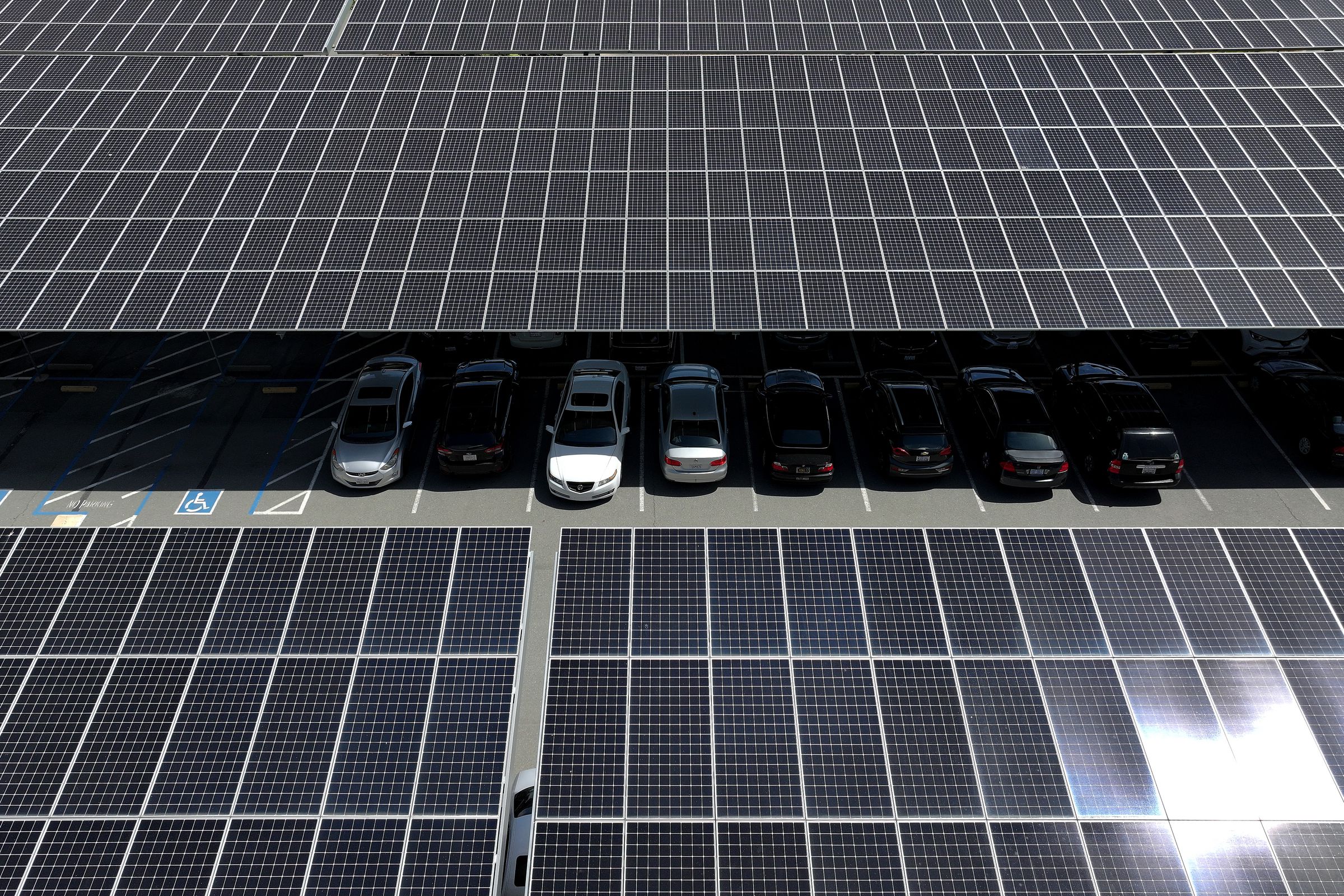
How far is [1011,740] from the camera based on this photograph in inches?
365

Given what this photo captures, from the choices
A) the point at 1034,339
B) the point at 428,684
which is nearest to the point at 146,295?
the point at 428,684

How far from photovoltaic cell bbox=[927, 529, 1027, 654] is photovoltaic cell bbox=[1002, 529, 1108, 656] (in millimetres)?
184

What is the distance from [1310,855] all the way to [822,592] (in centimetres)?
596

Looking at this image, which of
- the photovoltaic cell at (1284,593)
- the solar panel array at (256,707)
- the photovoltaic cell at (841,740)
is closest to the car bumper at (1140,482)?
the photovoltaic cell at (1284,593)

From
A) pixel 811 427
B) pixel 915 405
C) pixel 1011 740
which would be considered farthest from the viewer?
pixel 915 405

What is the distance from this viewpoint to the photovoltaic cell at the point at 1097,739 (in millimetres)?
8867

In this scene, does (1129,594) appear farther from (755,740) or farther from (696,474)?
(696,474)

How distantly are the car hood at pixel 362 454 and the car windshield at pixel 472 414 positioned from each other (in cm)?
146

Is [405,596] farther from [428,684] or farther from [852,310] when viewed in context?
[852,310]

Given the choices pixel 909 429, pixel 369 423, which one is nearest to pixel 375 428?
pixel 369 423

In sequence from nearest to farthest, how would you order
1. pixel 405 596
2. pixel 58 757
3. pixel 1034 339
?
pixel 58 757
pixel 405 596
pixel 1034 339

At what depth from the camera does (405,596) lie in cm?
1062

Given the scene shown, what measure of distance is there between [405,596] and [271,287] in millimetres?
9310

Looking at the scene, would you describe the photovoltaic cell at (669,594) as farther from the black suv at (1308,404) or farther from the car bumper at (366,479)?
the black suv at (1308,404)
